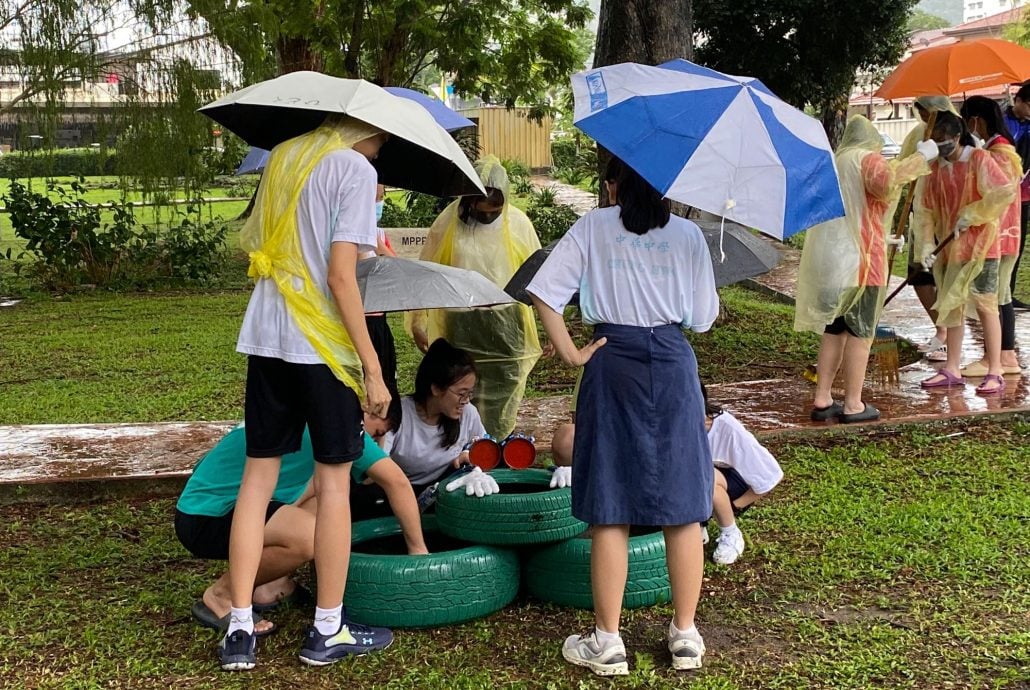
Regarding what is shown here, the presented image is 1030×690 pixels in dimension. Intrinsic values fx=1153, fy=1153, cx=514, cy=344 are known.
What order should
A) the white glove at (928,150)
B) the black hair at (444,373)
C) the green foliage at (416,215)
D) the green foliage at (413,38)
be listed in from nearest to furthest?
the black hair at (444,373) < the white glove at (928,150) < the green foliage at (413,38) < the green foliage at (416,215)

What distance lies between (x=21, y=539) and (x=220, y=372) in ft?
10.9

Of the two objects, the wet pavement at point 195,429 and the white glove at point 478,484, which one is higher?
the white glove at point 478,484

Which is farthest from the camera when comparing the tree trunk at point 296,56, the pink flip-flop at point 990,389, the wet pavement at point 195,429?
the tree trunk at point 296,56

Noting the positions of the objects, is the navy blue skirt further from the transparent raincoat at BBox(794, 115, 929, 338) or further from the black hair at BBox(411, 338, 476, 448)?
the transparent raincoat at BBox(794, 115, 929, 338)

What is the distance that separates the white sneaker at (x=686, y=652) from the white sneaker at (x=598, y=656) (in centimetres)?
15

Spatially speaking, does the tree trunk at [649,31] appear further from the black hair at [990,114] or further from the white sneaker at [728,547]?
the white sneaker at [728,547]

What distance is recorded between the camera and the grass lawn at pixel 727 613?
332cm

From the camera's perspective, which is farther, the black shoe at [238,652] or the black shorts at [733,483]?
the black shorts at [733,483]

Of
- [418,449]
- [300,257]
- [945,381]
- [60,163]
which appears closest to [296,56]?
[60,163]

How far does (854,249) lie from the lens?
5.60 meters

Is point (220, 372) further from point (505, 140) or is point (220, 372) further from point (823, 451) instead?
point (505, 140)

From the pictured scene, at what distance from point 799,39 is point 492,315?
9051 mm

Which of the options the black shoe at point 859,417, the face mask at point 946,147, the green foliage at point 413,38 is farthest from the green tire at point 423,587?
the green foliage at point 413,38

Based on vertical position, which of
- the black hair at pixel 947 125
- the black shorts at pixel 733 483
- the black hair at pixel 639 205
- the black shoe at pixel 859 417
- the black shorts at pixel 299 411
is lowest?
the black shoe at pixel 859 417
